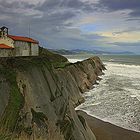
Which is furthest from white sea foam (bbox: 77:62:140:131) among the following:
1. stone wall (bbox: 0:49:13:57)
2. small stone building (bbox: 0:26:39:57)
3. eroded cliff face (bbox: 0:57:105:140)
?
stone wall (bbox: 0:49:13:57)

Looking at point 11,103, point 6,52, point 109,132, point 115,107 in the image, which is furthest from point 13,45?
point 115,107

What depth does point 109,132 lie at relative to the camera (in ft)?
72.2

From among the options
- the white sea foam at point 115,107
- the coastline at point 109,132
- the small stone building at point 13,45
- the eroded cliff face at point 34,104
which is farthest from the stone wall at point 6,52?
the white sea foam at point 115,107

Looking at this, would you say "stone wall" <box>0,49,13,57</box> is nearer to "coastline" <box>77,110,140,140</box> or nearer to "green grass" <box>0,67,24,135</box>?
"green grass" <box>0,67,24,135</box>

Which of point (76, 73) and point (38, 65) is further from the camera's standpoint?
point (76, 73)

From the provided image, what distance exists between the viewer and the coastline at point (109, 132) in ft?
68.8

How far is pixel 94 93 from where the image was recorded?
38.1m

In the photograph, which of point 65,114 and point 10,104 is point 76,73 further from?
point 10,104

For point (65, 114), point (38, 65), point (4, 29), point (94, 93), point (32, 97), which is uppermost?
point (4, 29)

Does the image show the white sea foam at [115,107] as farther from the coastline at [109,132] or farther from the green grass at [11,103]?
the green grass at [11,103]

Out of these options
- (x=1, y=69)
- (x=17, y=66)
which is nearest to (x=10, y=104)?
(x=1, y=69)

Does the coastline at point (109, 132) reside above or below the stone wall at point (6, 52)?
below

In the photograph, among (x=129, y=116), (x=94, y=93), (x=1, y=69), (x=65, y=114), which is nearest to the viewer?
(x=1, y=69)

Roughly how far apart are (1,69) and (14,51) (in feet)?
30.6
